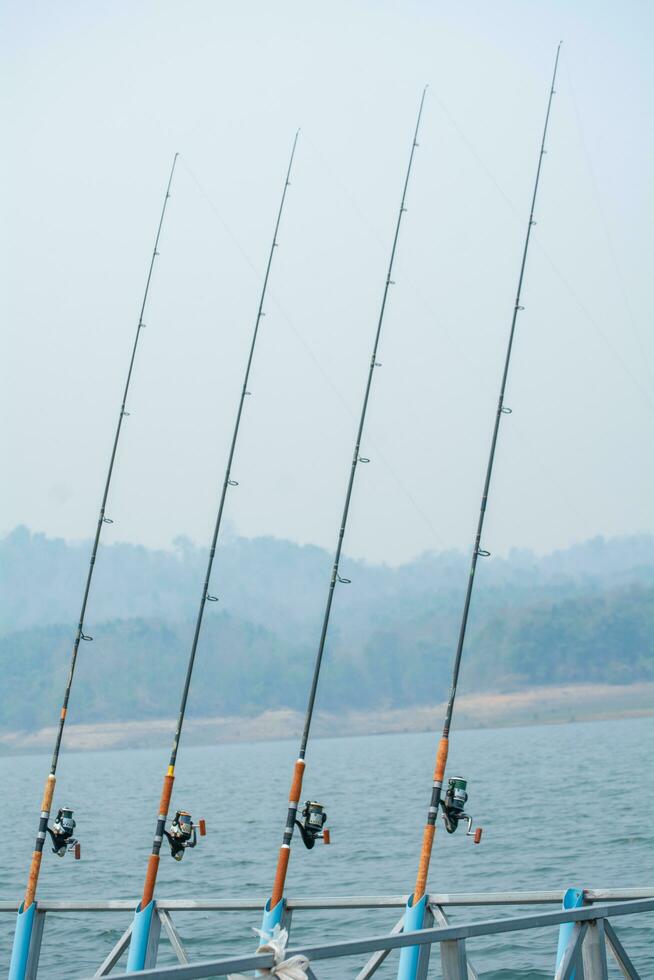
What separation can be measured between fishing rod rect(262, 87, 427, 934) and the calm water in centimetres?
545

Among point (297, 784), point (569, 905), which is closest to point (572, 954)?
point (569, 905)

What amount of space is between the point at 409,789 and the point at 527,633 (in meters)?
119

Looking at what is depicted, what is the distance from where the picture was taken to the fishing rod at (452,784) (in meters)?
6.54

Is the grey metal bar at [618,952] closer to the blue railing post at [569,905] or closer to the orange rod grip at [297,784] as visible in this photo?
the blue railing post at [569,905]

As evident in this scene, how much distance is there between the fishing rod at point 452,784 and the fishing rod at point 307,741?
73 cm

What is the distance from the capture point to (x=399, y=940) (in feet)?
16.1

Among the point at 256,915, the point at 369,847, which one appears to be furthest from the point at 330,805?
the point at 256,915

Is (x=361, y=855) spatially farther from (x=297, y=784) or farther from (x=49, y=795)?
(x=297, y=784)

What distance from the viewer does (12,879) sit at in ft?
94.0

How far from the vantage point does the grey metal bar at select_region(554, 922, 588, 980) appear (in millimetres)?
5637

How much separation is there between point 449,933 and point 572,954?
2.30ft

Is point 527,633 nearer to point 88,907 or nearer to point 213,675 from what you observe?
point 213,675

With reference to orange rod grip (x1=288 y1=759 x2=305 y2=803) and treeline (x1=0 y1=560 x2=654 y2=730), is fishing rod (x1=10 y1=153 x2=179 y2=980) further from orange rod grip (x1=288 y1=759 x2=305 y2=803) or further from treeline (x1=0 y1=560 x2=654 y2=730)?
treeline (x1=0 y1=560 x2=654 y2=730)

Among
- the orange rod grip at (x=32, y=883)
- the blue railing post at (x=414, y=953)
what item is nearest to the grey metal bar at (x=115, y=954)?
the orange rod grip at (x=32, y=883)
